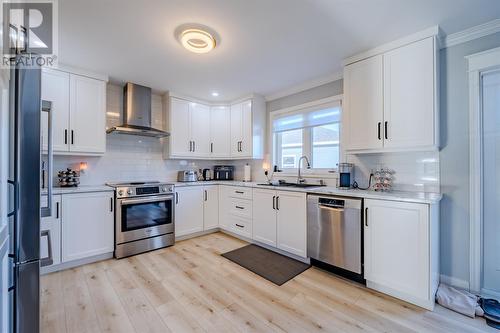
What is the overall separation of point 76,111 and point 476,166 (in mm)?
4561

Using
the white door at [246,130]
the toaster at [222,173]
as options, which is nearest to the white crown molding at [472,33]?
the white door at [246,130]

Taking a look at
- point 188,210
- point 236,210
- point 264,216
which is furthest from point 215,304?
point 188,210

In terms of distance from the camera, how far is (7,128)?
0.97 m

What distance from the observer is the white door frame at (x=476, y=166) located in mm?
2043

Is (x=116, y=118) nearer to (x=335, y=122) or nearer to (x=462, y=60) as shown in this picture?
(x=335, y=122)

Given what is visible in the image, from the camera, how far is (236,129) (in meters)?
4.17

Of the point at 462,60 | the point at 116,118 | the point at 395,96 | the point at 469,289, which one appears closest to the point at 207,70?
the point at 116,118

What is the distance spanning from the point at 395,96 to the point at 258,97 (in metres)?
2.23

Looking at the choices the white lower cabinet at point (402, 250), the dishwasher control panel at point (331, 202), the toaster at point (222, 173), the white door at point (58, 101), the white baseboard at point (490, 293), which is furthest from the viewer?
the toaster at point (222, 173)

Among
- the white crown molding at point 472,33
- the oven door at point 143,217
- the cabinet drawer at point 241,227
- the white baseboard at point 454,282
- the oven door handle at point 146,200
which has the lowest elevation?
the white baseboard at point 454,282

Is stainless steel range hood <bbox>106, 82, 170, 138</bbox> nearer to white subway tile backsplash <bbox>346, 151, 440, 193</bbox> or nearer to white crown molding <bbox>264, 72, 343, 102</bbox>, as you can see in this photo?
white crown molding <bbox>264, 72, 343, 102</bbox>

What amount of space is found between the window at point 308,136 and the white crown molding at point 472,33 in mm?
1233

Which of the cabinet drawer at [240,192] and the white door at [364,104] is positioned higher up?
the white door at [364,104]

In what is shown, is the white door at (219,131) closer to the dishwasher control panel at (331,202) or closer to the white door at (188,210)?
the white door at (188,210)
